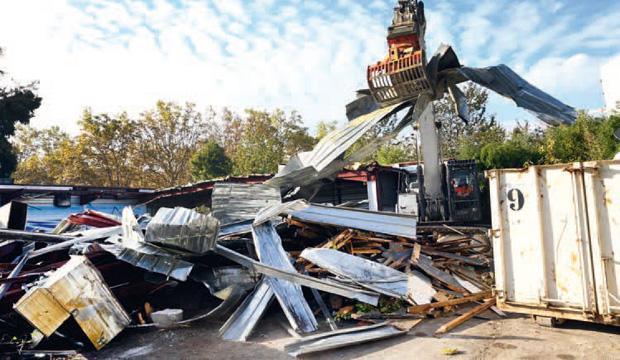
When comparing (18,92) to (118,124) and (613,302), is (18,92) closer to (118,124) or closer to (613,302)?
(118,124)

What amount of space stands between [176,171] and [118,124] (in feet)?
19.5

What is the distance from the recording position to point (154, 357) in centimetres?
510

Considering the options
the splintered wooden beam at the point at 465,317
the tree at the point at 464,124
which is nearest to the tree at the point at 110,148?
the tree at the point at 464,124

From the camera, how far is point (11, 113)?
76.7 feet

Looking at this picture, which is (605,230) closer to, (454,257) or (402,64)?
(454,257)

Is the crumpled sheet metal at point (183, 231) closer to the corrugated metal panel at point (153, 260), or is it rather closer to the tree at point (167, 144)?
the corrugated metal panel at point (153, 260)

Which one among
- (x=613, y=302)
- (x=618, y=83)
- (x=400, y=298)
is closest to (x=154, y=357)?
(x=400, y=298)

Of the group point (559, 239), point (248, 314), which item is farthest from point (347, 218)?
point (559, 239)

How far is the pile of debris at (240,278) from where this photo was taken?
17.4ft

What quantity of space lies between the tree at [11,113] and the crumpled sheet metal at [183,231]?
74.9ft

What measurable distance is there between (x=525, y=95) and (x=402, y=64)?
2.82 metres

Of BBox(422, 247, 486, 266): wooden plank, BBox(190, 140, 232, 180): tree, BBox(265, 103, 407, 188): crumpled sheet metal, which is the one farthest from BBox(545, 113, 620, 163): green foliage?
BBox(190, 140, 232, 180): tree

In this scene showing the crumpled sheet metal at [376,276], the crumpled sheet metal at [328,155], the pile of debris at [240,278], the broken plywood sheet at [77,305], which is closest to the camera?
the broken plywood sheet at [77,305]

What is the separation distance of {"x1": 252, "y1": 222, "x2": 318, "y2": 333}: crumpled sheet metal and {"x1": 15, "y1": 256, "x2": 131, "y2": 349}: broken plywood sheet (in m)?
2.24
